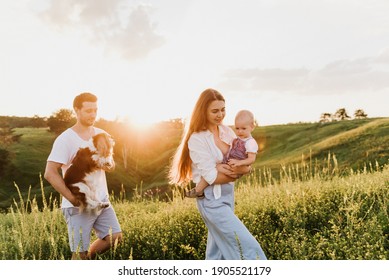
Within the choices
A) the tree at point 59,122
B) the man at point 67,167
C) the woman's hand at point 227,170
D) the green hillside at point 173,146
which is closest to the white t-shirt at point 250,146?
the woman's hand at point 227,170

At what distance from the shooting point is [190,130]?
4.90m

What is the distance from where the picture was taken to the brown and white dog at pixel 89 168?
16.4 ft

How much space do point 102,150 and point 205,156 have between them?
1.30m

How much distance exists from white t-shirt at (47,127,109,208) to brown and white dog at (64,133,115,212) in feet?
0.25

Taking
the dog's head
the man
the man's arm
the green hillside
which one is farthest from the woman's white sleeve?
the green hillside

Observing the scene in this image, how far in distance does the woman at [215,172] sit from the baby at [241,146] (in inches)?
3.2

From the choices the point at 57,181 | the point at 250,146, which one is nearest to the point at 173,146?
the point at 57,181

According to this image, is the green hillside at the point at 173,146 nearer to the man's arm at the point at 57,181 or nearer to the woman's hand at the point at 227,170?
the woman's hand at the point at 227,170

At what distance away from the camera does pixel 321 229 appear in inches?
262

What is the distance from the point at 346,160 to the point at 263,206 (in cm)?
2096
